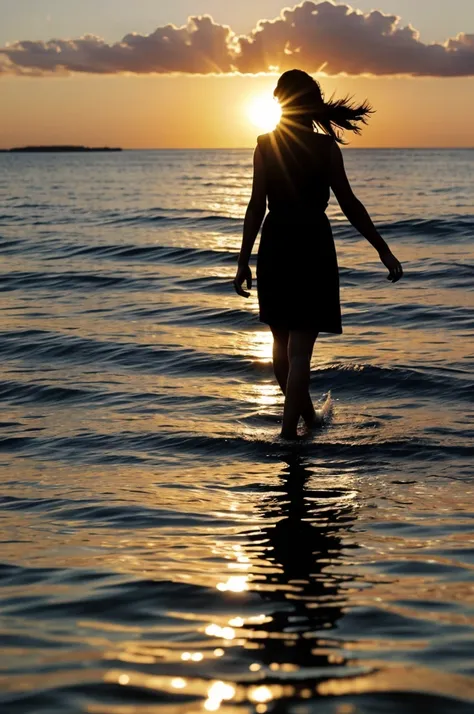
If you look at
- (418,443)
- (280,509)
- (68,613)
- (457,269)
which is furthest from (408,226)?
(68,613)

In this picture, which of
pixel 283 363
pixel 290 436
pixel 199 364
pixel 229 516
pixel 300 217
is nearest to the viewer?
pixel 229 516

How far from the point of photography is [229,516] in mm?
4680

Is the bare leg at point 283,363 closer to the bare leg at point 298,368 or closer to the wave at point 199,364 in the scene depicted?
the bare leg at point 298,368

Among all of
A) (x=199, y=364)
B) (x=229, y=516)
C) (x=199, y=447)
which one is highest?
(x=229, y=516)

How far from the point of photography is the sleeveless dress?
18.8 ft

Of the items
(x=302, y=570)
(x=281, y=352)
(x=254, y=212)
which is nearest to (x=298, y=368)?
(x=281, y=352)

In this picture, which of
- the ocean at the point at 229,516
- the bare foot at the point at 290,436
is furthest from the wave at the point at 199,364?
the bare foot at the point at 290,436

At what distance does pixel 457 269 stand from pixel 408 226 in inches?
287

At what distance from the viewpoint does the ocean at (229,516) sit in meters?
2.94

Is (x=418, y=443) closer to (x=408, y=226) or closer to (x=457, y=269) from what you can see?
(x=457, y=269)

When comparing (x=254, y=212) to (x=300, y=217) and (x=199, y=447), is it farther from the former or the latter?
(x=199, y=447)

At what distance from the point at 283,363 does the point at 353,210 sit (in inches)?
40.1

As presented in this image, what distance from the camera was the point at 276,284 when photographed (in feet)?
19.4

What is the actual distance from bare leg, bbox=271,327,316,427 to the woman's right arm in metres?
0.75
